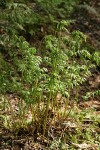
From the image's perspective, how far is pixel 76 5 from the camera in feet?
23.6

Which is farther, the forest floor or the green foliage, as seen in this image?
the forest floor

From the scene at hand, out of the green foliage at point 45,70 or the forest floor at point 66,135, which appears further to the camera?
the forest floor at point 66,135

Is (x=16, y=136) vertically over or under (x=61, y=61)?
under

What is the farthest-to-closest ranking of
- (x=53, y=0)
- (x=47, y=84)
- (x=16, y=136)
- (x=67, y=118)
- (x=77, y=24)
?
(x=77, y=24), (x=53, y=0), (x=67, y=118), (x=16, y=136), (x=47, y=84)

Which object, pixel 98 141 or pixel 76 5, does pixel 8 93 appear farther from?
pixel 76 5

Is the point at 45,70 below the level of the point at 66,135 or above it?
above

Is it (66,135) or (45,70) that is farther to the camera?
(66,135)

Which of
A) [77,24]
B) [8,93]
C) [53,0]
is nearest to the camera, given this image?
[8,93]

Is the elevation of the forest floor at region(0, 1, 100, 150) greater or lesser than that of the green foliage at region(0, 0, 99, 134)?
lesser

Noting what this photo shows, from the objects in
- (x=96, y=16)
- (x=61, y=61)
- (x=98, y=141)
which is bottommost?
(x=98, y=141)

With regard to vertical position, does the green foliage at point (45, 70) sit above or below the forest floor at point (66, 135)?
above

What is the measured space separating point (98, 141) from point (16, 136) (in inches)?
34.4

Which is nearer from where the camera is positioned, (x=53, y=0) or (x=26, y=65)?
(x=26, y=65)

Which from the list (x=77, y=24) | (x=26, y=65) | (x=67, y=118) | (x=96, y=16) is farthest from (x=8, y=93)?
(x=96, y=16)
